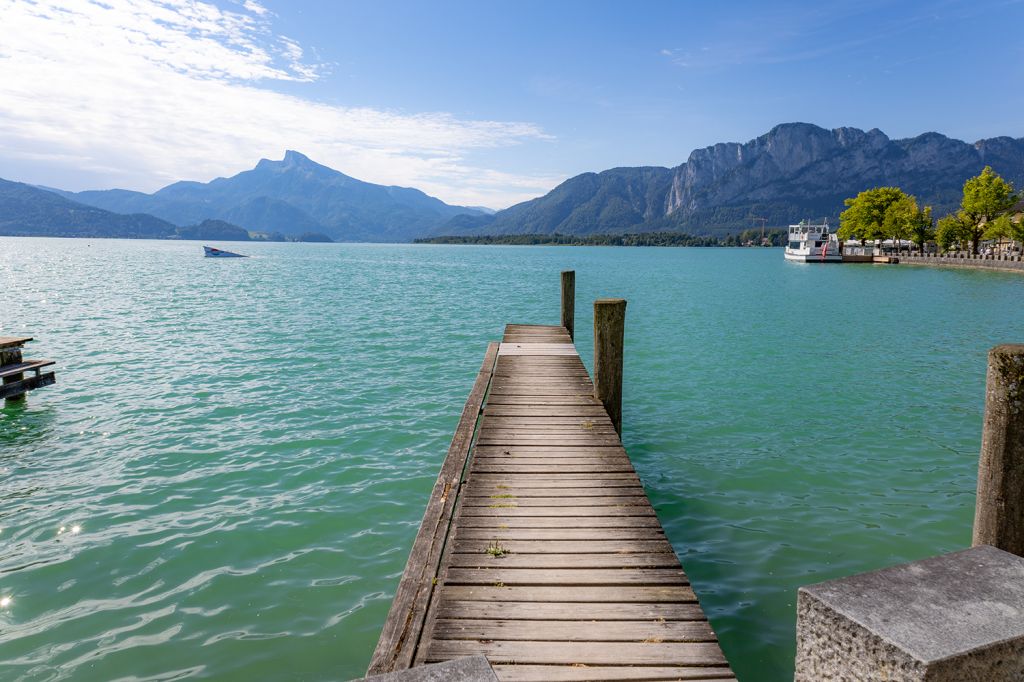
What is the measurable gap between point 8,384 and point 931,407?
80.2ft

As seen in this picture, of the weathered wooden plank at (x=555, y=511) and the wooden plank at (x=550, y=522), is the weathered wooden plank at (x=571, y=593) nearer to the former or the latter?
the wooden plank at (x=550, y=522)

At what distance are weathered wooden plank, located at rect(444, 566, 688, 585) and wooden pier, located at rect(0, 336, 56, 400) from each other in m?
15.2

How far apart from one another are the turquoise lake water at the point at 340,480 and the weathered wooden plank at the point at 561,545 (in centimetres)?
159

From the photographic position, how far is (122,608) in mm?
6973

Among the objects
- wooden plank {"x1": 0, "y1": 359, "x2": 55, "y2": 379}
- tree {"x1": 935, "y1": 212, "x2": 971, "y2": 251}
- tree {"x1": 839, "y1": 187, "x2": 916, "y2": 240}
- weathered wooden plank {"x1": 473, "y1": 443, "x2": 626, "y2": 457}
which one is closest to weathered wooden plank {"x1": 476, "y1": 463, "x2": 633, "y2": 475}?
weathered wooden plank {"x1": 473, "y1": 443, "x2": 626, "y2": 457}

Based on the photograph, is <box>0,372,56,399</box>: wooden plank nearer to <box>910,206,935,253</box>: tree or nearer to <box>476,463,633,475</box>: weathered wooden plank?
<box>476,463,633,475</box>: weathered wooden plank

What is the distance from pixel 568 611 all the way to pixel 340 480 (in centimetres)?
695

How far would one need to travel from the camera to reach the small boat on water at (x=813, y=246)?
100625 mm

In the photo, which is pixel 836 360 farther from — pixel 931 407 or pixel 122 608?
pixel 122 608

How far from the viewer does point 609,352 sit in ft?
34.9

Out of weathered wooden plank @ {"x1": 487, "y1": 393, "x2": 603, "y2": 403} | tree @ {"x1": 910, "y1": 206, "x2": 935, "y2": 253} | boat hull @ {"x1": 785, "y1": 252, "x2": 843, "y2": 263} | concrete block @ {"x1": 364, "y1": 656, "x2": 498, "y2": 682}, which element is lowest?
weathered wooden plank @ {"x1": 487, "y1": 393, "x2": 603, "y2": 403}

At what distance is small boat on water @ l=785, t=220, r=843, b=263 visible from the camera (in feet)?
330

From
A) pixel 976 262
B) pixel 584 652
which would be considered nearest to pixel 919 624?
pixel 584 652

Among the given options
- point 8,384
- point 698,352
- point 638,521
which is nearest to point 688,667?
point 638,521
